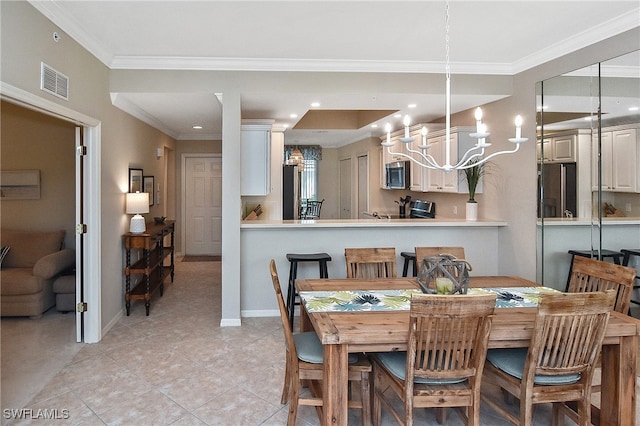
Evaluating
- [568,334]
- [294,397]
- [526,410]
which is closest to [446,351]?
[526,410]

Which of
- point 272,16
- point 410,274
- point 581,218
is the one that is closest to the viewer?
point 272,16

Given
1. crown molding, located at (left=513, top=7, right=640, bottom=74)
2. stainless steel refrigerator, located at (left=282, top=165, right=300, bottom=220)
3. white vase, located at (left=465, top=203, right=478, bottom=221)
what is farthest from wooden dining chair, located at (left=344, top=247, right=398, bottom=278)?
stainless steel refrigerator, located at (left=282, top=165, right=300, bottom=220)

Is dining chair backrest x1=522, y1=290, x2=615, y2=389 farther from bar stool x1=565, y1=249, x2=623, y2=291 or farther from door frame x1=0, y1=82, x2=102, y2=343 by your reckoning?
door frame x1=0, y1=82, x2=102, y2=343

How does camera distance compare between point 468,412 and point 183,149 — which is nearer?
point 468,412

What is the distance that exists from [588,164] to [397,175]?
10.6ft

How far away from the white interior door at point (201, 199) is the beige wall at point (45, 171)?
3.12 m

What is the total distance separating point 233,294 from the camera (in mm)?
4234

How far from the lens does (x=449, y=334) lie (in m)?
1.98

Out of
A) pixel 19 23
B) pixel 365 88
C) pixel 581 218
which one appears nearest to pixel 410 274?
pixel 581 218

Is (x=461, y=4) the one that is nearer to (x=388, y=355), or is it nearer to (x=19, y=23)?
(x=388, y=355)

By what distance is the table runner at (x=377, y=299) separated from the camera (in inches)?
94.8

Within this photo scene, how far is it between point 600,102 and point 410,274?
8.10ft

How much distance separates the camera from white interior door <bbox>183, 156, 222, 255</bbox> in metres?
8.28

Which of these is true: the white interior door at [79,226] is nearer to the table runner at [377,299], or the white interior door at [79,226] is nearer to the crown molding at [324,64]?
the crown molding at [324,64]
